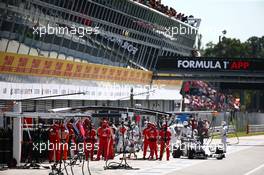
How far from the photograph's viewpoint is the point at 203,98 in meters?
70.1

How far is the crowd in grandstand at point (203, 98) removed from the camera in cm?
6519

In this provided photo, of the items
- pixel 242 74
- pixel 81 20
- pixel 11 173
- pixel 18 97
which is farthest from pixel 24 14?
pixel 242 74

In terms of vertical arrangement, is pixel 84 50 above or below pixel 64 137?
above

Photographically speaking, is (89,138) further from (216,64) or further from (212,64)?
(216,64)

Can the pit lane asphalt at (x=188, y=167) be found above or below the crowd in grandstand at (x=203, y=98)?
below

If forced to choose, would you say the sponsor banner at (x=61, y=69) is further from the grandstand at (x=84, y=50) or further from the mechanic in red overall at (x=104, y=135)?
the mechanic in red overall at (x=104, y=135)

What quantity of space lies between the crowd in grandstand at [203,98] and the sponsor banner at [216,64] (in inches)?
354

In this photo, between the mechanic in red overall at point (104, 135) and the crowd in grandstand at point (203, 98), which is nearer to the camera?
the mechanic in red overall at point (104, 135)

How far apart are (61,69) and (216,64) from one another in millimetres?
17835

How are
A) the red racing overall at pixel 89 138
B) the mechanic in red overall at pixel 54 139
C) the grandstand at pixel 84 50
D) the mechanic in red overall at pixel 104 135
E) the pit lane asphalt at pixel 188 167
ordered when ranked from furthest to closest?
→ 1. the grandstand at pixel 84 50
2. the mechanic in red overall at pixel 104 135
3. the red racing overall at pixel 89 138
4. the mechanic in red overall at pixel 54 139
5. the pit lane asphalt at pixel 188 167

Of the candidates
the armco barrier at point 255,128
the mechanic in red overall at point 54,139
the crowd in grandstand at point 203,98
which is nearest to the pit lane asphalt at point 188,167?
the mechanic in red overall at point 54,139

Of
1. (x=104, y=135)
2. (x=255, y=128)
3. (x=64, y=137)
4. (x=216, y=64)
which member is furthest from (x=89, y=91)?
(x=255, y=128)

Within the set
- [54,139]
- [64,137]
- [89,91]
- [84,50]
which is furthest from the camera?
[89,91]

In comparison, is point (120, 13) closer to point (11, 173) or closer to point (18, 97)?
point (18, 97)
